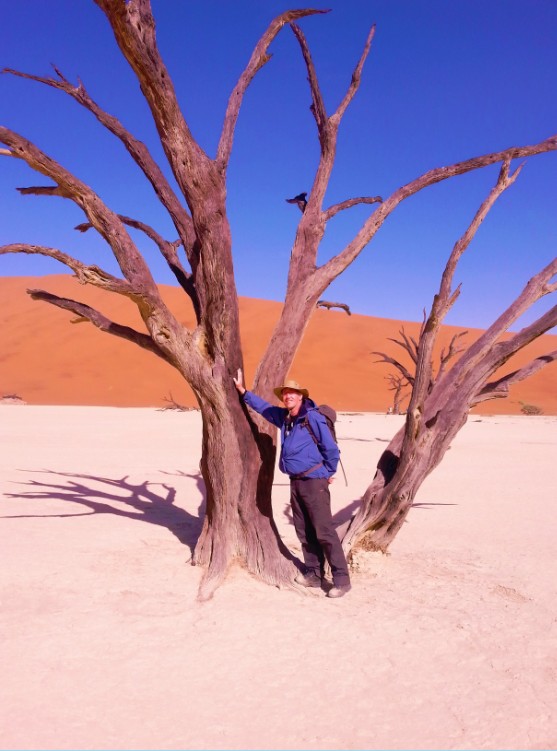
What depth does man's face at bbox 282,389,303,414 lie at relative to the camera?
433 centimetres

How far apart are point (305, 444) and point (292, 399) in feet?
1.08

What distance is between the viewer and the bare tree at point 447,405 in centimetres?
456

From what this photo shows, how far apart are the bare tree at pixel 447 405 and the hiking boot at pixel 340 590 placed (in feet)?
1.77

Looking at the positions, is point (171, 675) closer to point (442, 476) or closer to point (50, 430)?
point (442, 476)

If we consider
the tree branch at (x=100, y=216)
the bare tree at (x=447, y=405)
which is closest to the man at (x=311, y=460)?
the bare tree at (x=447, y=405)

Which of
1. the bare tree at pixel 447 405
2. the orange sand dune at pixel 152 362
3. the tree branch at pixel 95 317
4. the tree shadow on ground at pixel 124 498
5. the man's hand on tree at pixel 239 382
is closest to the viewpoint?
the tree branch at pixel 95 317

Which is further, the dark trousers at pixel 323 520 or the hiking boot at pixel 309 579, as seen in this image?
the hiking boot at pixel 309 579

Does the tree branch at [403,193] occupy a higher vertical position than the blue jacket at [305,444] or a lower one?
higher

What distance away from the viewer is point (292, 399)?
14.2 ft

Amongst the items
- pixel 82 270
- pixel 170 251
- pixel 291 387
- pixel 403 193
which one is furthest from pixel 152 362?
pixel 82 270

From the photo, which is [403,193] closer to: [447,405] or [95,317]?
[447,405]

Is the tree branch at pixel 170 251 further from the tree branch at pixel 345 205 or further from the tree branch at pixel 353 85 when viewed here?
the tree branch at pixel 353 85

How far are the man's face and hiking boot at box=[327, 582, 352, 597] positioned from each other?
125 cm

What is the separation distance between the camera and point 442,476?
10.3m
